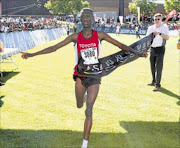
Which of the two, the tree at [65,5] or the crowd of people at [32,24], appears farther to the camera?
the tree at [65,5]

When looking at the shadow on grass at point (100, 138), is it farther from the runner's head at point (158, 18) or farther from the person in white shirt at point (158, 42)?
the runner's head at point (158, 18)

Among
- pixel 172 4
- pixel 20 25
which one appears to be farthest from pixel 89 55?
pixel 172 4

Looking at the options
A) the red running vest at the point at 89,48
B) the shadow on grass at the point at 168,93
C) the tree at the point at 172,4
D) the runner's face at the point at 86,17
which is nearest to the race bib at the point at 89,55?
the red running vest at the point at 89,48

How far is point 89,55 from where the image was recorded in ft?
14.0

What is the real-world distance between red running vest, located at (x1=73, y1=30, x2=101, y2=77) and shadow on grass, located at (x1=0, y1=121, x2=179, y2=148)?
157 centimetres

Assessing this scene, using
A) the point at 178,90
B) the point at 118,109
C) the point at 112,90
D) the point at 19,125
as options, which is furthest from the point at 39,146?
the point at 178,90

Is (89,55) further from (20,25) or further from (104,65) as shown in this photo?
(20,25)

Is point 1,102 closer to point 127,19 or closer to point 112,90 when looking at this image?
point 112,90

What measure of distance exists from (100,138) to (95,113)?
4.37 ft

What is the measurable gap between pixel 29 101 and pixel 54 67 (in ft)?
17.3

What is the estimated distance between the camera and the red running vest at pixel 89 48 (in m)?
4.23

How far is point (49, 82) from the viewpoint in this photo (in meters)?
9.20

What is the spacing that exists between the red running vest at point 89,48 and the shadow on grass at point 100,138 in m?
1.57

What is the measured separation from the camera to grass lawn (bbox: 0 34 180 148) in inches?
186
